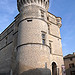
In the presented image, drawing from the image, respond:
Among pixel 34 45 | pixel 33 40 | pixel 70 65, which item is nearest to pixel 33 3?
pixel 33 40

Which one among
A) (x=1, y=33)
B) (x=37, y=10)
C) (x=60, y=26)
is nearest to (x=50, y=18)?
(x=60, y=26)

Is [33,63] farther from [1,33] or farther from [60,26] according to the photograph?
[1,33]

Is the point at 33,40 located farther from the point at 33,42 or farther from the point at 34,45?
the point at 34,45

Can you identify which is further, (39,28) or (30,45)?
(39,28)

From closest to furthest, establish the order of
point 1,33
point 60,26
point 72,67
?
point 60,26, point 1,33, point 72,67

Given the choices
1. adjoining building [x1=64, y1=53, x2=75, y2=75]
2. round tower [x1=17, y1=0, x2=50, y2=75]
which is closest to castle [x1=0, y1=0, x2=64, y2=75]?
round tower [x1=17, y1=0, x2=50, y2=75]

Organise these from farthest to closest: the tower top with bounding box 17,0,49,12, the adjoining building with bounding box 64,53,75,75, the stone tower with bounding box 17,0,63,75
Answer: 1. the adjoining building with bounding box 64,53,75,75
2. the tower top with bounding box 17,0,49,12
3. the stone tower with bounding box 17,0,63,75

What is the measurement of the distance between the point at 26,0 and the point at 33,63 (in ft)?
26.4

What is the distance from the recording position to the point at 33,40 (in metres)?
10.7

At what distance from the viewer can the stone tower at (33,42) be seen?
9.74 meters

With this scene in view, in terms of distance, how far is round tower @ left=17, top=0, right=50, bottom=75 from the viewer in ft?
32.0

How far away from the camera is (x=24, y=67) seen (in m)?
9.80

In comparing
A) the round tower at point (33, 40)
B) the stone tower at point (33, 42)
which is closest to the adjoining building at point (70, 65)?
the stone tower at point (33, 42)

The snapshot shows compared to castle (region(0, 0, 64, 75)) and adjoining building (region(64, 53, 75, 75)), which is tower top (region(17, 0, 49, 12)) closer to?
castle (region(0, 0, 64, 75))
